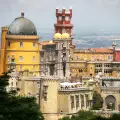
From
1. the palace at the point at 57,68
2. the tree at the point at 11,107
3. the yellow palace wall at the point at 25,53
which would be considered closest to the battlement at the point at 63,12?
the palace at the point at 57,68

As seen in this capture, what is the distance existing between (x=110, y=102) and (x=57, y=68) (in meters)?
13.1

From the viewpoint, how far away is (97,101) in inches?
3081

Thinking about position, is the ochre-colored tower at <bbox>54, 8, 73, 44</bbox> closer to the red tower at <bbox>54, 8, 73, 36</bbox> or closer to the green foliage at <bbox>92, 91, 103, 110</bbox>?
the red tower at <bbox>54, 8, 73, 36</bbox>

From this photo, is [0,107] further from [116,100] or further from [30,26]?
[30,26]

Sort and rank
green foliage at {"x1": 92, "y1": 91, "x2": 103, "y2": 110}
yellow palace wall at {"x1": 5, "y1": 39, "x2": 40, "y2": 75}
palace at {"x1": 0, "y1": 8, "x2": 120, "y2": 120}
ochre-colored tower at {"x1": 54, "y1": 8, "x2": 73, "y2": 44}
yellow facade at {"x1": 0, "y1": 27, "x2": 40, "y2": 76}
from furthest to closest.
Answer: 1. ochre-colored tower at {"x1": 54, "y1": 8, "x2": 73, "y2": 44}
2. yellow palace wall at {"x1": 5, "y1": 39, "x2": 40, "y2": 75}
3. yellow facade at {"x1": 0, "y1": 27, "x2": 40, "y2": 76}
4. green foliage at {"x1": 92, "y1": 91, "x2": 103, "y2": 110}
5. palace at {"x1": 0, "y1": 8, "x2": 120, "y2": 120}

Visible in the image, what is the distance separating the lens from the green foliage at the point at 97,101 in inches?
3010

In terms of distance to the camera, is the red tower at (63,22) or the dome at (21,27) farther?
the red tower at (63,22)

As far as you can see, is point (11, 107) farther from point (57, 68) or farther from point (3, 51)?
point (57, 68)

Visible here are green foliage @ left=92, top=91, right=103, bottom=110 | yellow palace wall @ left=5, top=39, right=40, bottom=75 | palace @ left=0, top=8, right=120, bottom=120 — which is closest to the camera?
palace @ left=0, top=8, right=120, bottom=120

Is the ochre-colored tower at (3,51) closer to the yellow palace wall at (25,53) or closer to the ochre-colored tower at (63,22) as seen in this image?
the yellow palace wall at (25,53)

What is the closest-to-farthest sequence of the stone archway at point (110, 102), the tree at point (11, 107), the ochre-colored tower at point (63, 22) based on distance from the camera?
1. the tree at point (11, 107)
2. the stone archway at point (110, 102)
3. the ochre-colored tower at point (63, 22)

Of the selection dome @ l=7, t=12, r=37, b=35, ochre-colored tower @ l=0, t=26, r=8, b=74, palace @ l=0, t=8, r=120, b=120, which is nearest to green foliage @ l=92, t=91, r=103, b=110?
palace @ l=0, t=8, r=120, b=120

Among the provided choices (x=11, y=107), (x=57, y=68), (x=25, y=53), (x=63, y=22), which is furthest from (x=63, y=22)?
(x=11, y=107)

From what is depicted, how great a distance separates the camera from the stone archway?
78481 millimetres
